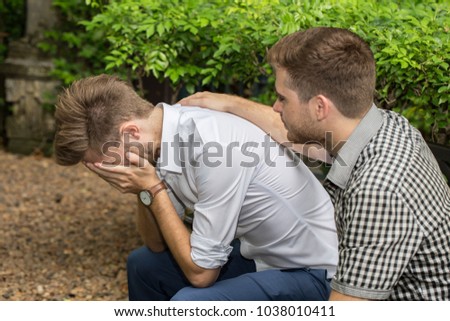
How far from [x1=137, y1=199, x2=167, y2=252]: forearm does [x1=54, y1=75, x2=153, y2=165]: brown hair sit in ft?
1.61

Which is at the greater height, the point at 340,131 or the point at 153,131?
the point at 340,131

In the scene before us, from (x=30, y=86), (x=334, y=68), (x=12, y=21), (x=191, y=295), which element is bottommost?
(x=30, y=86)

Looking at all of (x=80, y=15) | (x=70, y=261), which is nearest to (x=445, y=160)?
(x=70, y=261)

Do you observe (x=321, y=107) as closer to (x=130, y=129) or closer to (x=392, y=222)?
(x=392, y=222)

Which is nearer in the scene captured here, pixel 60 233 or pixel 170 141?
pixel 170 141

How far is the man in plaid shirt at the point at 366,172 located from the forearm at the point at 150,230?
883mm

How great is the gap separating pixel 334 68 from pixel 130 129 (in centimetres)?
84

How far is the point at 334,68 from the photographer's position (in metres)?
2.78

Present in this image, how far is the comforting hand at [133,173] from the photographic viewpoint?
10.3 feet

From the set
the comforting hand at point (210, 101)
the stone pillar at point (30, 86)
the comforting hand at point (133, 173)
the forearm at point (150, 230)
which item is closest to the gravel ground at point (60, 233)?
the stone pillar at point (30, 86)

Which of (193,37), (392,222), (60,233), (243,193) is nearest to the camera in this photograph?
(392,222)

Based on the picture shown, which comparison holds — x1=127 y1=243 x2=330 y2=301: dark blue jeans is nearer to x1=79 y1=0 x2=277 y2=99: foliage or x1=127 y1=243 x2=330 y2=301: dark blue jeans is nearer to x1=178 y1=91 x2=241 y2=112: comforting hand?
x1=178 y1=91 x2=241 y2=112: comforting hand
